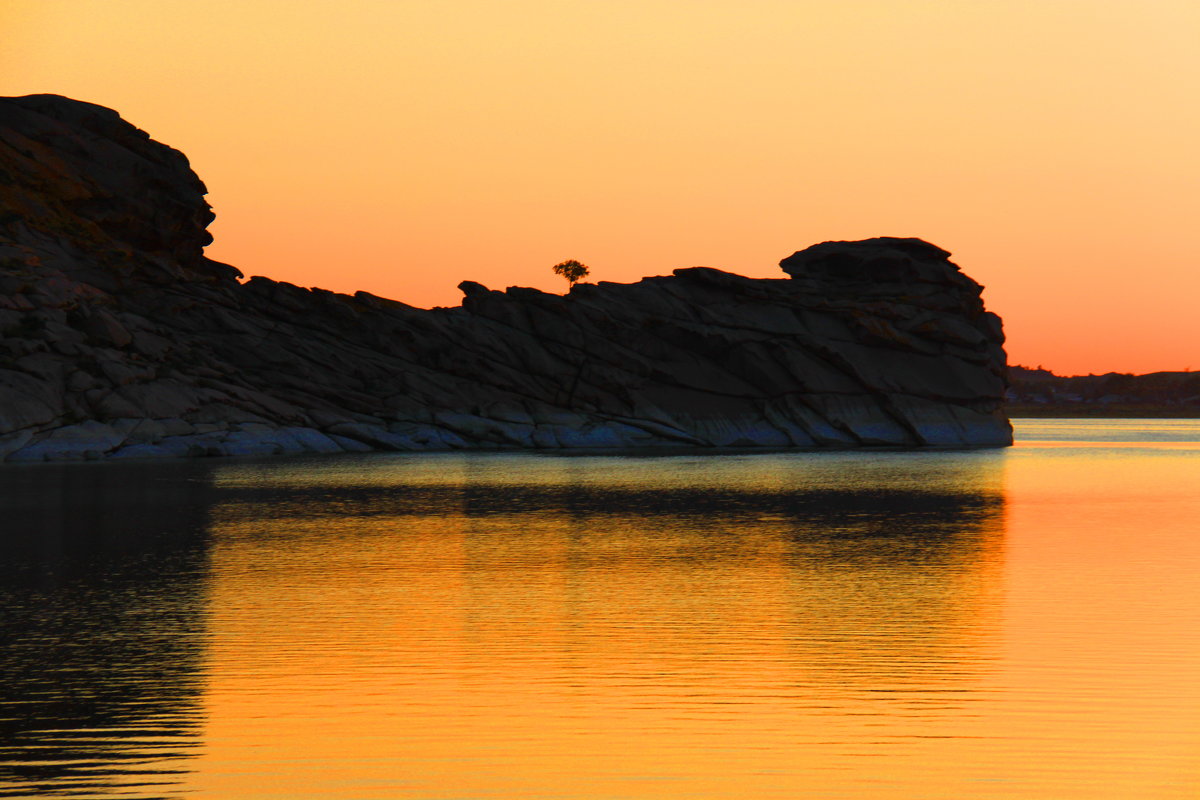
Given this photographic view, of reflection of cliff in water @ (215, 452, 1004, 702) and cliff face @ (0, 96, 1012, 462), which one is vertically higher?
cliff face @ (0, 96, 1012, 462)

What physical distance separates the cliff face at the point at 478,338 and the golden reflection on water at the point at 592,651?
72.7m

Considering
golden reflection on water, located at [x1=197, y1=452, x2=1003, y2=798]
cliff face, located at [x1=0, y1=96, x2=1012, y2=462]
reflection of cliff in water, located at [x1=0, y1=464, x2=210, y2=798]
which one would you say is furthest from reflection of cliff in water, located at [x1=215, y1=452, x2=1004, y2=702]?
cliff face, located at [x1=0, y1=96, x2=1012, y2=462]

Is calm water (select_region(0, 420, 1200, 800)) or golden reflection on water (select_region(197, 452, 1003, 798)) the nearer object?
calm water (select_region(0, 420, 1200, 800))

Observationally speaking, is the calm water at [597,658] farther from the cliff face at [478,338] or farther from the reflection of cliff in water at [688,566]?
the cliff face at [478,338]

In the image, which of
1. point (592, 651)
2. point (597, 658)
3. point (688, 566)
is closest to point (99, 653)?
point (592, 651)

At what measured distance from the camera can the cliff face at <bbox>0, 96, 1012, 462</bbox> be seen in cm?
11650

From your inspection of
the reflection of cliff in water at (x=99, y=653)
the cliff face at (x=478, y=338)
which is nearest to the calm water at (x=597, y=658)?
the reflection of cliff in water at (x=99, y=653)

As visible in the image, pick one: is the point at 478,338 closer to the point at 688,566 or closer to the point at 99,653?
the point at 688,566

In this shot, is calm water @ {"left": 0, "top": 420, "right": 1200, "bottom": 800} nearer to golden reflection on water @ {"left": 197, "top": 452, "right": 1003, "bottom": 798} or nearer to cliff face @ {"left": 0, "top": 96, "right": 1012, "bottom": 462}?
golden reflection on water @ {"left": 197, "top": 452, "right": 1003, "bottom": 798}

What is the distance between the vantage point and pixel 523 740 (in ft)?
49.6

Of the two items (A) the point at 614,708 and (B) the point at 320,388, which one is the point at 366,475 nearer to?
(B) the point at 320,388

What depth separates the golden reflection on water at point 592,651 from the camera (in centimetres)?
1412

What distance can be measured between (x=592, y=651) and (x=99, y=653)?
7.86m

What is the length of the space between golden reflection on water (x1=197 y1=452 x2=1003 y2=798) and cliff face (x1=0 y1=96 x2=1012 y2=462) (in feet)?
239
